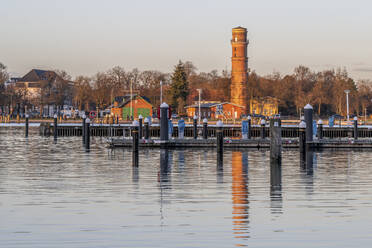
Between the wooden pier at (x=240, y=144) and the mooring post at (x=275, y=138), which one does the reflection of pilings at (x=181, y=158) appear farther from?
the mooring post at (x=275, y=138)

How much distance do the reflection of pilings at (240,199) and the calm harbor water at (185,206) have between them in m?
0.02

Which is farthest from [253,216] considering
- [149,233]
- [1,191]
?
[1,191]

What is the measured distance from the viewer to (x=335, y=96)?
146 metres

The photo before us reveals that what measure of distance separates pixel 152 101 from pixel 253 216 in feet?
455

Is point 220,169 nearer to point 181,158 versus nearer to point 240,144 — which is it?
point 181,158

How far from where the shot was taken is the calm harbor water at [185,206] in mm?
10984

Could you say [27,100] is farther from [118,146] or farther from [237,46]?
[118,146]

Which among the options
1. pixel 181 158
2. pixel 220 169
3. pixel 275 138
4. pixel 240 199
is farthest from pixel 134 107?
pixel 240 199

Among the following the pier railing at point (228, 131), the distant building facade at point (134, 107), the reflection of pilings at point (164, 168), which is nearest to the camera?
the reflection of pilings at point (164, 168)

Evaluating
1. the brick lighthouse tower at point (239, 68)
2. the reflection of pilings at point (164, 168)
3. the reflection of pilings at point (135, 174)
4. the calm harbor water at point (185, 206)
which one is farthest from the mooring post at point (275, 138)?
the brick lighthouse tower at point (239, 68)

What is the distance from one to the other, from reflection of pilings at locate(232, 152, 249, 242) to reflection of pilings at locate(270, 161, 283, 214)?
1.91ft

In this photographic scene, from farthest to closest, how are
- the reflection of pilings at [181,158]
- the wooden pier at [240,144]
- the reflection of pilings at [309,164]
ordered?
the wooden pier at [240,144] < the reflection of pilings at [181,158] < the reflection of pilings at [309,164]

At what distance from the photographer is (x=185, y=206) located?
14375 mm

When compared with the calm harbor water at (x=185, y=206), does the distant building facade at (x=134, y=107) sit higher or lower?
higher
